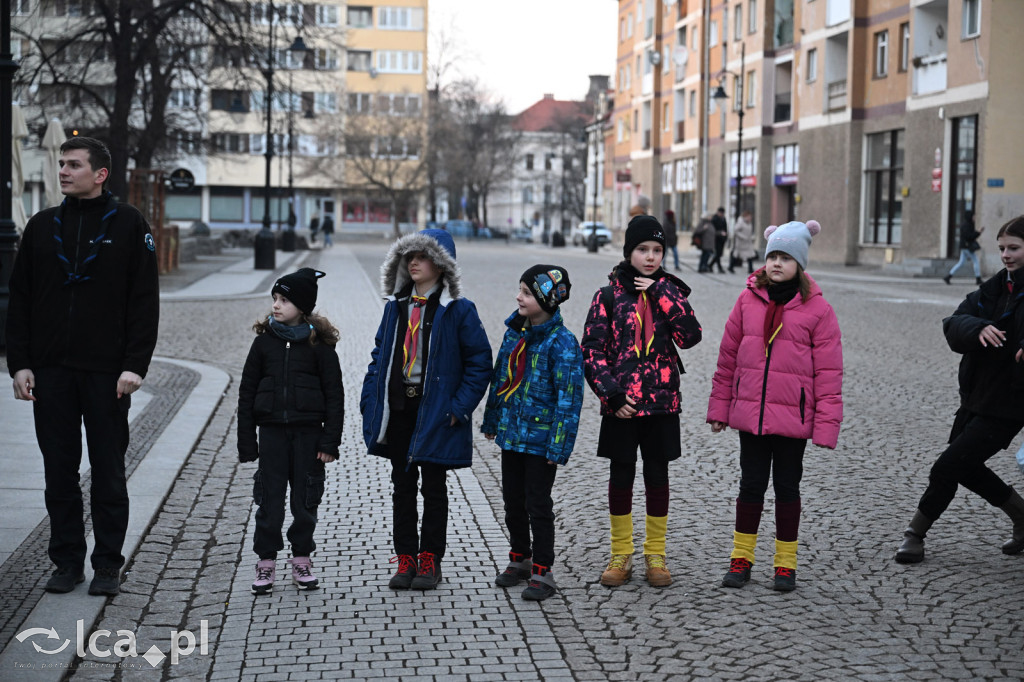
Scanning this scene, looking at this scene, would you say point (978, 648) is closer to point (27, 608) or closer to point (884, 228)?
point (27, 608)

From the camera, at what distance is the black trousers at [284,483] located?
5738 millimetres

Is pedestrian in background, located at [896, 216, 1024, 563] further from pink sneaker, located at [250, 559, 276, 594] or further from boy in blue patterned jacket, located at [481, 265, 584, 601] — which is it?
pink sneaker, located at [250, 559, 276, 594]

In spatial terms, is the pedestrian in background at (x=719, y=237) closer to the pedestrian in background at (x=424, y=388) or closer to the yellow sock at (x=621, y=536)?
the yellow sock at (x=621, y=536)

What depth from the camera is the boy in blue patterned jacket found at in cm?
563

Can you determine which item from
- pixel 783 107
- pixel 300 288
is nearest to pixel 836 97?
pixel 783 107

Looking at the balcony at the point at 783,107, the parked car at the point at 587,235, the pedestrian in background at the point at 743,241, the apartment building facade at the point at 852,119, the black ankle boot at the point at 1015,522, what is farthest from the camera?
the parked car at the point at 587,235

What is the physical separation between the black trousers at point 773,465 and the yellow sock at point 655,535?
383 millimetres

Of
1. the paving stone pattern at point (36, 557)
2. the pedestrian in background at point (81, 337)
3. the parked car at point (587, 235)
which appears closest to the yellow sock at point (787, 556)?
the pedestrian in background at point (81, 337)

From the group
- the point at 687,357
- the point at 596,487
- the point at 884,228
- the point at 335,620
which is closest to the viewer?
the point at 335,620

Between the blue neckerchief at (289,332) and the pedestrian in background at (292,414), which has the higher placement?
the blue neckerchief at (289,332)

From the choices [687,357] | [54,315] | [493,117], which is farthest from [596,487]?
[493,117]

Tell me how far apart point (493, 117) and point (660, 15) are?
18695 mm

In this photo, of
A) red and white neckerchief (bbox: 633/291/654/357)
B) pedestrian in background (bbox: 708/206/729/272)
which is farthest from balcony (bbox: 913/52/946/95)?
red and white neckerchief (bbox: 633/291/654/357)

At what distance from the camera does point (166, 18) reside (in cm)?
2547
